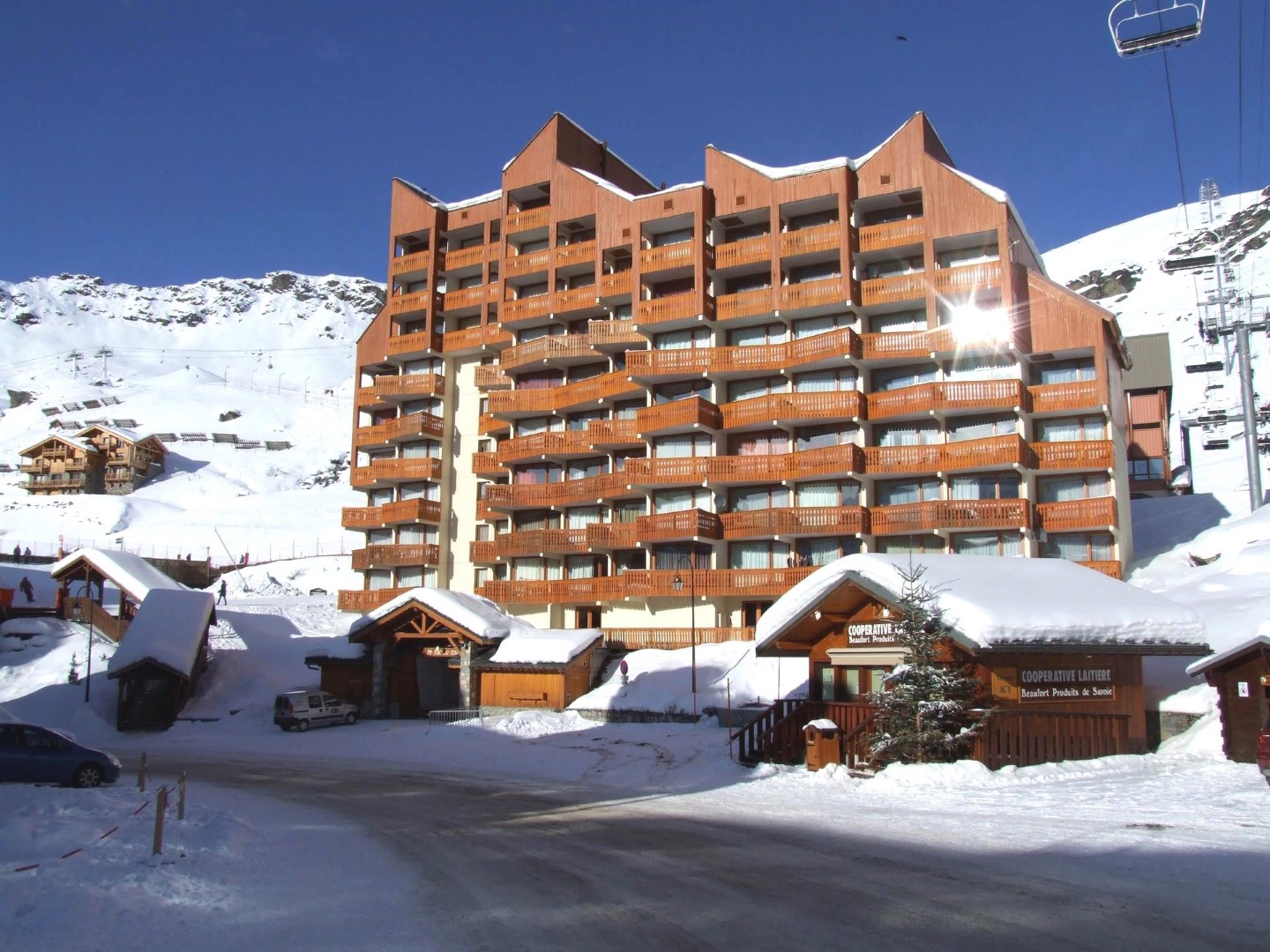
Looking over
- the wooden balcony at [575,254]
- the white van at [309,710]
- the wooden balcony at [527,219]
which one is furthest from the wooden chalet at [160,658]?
the wooden balcony at [527,219]

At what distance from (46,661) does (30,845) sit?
39.4 metres

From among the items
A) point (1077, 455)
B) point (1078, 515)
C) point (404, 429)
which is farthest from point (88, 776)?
point (404, 429)

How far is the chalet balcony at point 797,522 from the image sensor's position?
45.8 meters

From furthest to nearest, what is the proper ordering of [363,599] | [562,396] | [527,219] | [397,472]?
1. [397,472]
2. [363,599]
3. [527,219]
4. [562,396]

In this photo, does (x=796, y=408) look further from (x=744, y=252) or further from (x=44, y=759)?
(x=44, y=759)

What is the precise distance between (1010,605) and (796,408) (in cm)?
2544

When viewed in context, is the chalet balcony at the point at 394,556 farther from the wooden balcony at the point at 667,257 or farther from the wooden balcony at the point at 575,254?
the wooden balcony at the point at 667,257

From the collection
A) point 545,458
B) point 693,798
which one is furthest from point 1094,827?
point 545,458

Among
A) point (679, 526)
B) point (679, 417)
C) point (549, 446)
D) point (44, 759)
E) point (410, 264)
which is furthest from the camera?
point (410, 264)

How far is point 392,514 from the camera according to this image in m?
60.4

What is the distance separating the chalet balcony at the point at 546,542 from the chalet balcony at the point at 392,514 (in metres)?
6.93

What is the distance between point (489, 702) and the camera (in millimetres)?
41500

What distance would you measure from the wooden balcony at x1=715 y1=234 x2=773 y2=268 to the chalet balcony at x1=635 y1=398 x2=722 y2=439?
23.2 ft

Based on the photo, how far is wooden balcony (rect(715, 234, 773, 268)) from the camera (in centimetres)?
5038
